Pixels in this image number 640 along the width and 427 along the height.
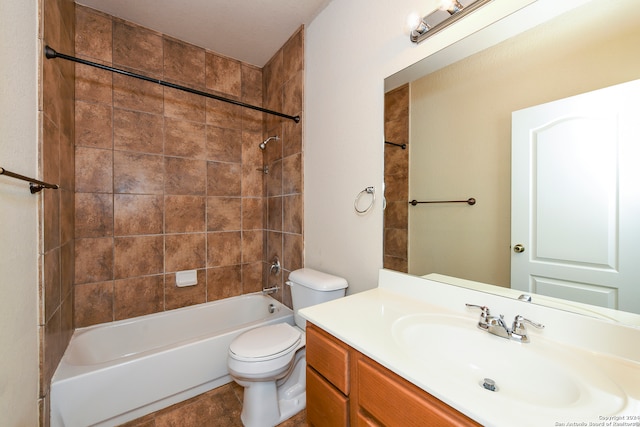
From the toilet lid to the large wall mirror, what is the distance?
746 millimetres

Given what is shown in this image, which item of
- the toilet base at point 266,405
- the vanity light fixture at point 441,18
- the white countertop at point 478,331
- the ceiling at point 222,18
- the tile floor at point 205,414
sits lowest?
the tile floor at point 205,414

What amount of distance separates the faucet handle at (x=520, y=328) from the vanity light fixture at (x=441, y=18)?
3.73ft

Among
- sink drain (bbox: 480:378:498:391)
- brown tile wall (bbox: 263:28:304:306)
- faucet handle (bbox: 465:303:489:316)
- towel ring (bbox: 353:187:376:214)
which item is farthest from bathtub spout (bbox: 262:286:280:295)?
sink drain (bbox: 480:378:498:391)

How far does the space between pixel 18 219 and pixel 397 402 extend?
1.41m

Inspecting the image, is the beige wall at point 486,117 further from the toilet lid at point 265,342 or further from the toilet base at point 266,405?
the toilet base at point 266,405

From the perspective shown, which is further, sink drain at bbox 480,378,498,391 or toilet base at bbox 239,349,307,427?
toilet base at bbox 239,349,307,427

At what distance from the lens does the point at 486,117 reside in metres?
0.99

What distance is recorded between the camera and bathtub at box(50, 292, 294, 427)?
1271 mm

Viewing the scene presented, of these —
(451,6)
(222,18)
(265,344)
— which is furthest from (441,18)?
(265,344)

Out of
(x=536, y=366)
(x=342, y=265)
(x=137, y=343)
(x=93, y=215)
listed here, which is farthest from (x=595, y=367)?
(x=93, y=215)

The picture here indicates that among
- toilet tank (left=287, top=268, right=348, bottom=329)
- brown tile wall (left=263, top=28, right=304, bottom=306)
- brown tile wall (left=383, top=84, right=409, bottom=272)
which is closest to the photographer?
brown tile wall (left=383, top=84, right=409, bottom=272)

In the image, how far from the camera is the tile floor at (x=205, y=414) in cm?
143

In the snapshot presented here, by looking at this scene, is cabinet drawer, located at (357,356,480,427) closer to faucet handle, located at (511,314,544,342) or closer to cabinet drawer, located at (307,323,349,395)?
cabinet drawer, located at (307,323,349,395)

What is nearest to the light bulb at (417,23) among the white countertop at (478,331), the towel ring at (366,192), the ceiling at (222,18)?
the towel ring at (366,192)
